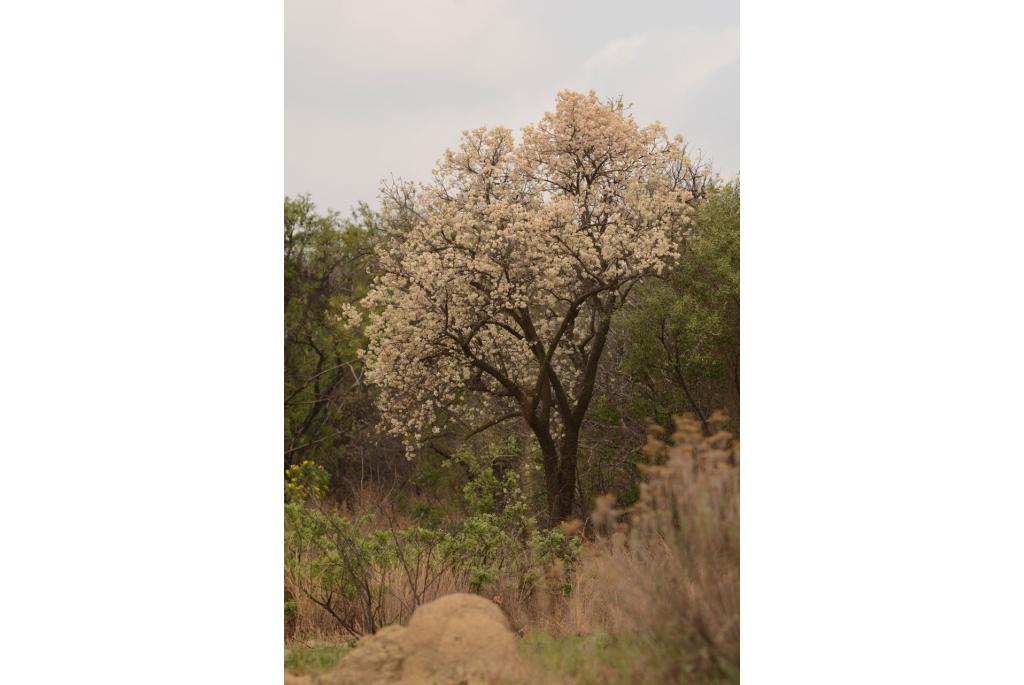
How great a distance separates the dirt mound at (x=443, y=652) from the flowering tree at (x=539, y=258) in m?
0.79

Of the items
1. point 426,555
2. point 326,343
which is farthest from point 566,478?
point 326,343

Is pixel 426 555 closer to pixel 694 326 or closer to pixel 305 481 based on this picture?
pixel 305 481

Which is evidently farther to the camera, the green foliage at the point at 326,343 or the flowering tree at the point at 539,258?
the green foliage at the point at 326,343

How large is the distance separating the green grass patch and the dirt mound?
91 mm

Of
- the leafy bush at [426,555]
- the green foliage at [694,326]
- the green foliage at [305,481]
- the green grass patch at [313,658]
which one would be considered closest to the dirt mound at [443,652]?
the green grass patch at [313,658]

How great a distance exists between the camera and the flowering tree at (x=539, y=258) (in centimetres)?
614

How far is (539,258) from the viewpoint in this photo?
246 inches

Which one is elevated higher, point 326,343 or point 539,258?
point 539,258

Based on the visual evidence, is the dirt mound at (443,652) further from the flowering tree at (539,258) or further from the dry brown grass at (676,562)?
the flowering tree at (539,258)

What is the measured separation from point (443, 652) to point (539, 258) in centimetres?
234

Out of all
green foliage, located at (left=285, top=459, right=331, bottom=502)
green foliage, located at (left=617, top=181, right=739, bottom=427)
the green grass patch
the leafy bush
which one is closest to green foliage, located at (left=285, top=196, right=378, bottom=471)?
green foliage, located at (left=285, top=459, right=331, bottom=502)
